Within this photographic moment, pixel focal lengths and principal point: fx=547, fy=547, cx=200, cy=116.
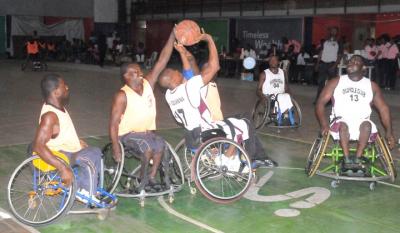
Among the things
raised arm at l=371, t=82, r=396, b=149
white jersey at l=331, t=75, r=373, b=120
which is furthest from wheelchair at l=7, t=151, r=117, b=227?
raised arm at l=371, t=82, r=396, b=149

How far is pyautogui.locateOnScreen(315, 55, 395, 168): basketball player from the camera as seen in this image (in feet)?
18.6

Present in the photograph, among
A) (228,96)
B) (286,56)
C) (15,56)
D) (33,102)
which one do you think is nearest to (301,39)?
(286,56)

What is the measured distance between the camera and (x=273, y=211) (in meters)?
5.03

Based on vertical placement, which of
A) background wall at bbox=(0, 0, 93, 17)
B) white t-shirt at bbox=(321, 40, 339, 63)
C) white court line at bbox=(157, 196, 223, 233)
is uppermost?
background wall at bbox=(0, 0, 93, 17)

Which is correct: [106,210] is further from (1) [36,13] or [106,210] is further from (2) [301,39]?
(1) [36,13]

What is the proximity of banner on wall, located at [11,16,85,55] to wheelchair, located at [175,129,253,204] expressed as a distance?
26.1m

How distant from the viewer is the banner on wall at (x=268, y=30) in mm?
22188

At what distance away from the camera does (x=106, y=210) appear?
4.72 metres

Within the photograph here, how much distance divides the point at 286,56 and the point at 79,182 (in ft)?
44.8

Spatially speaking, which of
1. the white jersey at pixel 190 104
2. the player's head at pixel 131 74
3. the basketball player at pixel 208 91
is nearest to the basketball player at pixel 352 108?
the basketball player at pixel 208 91

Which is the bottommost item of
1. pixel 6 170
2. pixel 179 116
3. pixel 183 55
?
pixel 6 170

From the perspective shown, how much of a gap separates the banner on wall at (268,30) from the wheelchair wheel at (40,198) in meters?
18.1

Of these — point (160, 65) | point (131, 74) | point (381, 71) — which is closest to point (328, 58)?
point (381, 71)

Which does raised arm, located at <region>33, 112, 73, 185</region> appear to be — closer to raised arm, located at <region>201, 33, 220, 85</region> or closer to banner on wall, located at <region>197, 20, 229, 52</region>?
raised arm, located at <region>201, 33, 220, 85</region>
